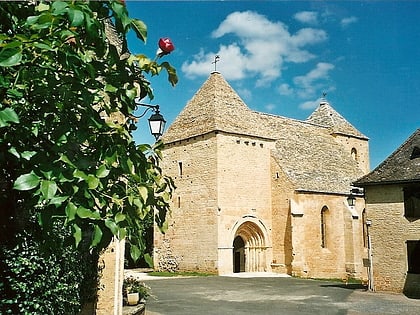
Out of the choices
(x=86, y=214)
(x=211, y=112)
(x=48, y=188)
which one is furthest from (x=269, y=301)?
(x=211, y=112)

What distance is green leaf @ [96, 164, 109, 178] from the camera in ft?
7.84

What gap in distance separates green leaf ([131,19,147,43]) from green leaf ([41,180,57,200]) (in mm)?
959

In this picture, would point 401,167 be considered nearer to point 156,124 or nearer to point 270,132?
point 270,132

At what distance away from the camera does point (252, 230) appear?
32.2 meters

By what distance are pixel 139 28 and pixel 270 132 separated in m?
33.3

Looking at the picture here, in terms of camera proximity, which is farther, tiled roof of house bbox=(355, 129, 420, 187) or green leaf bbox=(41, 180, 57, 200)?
tiled roof of house bbox=(355, 129, 420, 187)

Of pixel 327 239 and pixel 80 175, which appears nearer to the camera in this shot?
pixel 80 175

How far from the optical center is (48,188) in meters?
2.12

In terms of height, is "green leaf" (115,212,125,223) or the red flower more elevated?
the red flower

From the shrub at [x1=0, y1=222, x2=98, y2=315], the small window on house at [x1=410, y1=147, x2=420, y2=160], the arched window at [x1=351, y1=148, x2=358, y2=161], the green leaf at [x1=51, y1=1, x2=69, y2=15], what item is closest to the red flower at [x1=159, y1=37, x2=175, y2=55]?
the green leaf at [x1=51, y1=1, x2=69, y2=15]

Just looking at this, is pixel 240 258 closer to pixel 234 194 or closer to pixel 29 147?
pixel 234 194

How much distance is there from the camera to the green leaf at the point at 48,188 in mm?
2087

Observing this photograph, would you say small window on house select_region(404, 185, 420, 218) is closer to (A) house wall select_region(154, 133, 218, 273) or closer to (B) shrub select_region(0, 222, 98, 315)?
(A) house wall select_region(154, 133, 218, 273)

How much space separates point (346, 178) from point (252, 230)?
995cm
